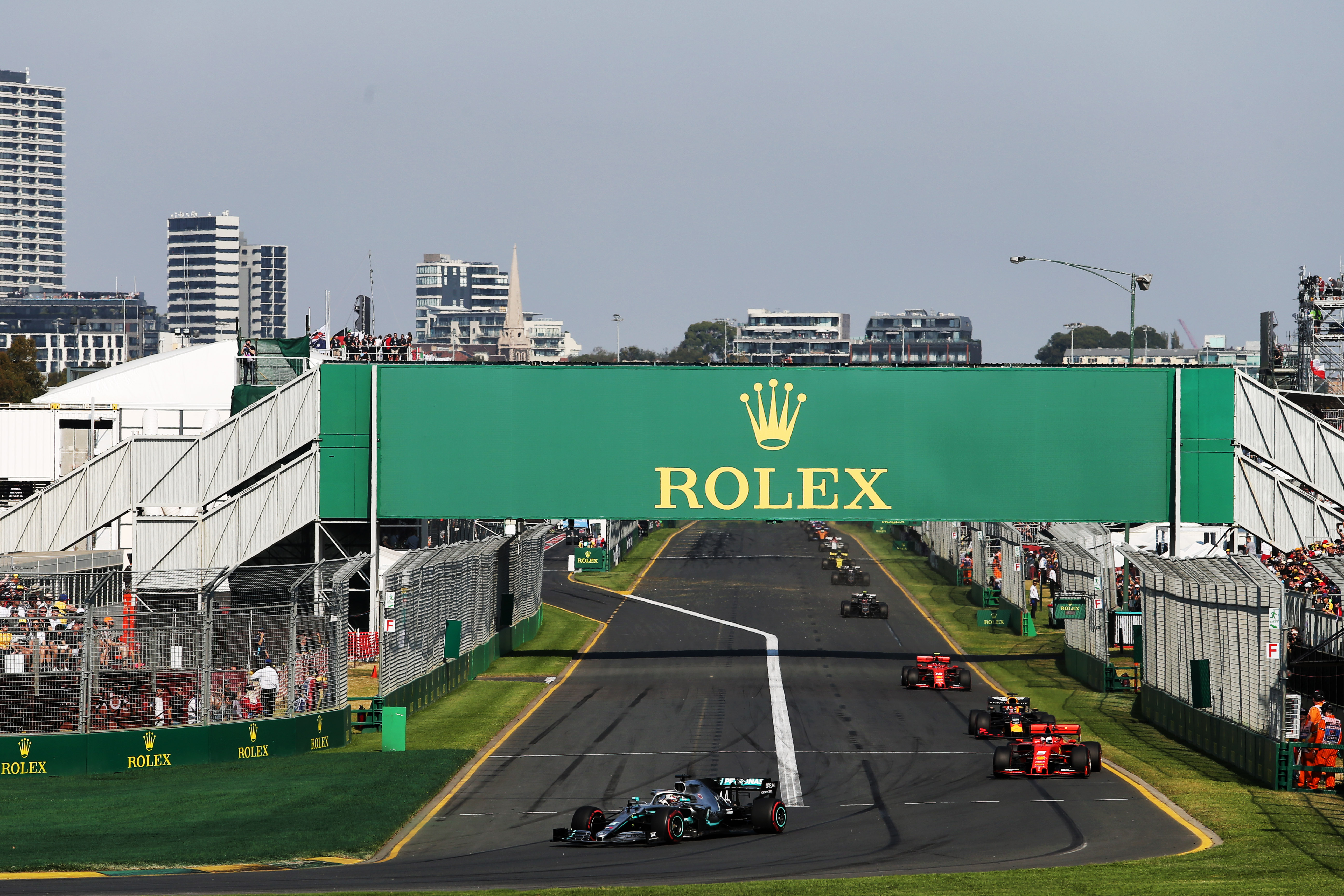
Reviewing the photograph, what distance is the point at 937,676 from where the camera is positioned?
45250 mm

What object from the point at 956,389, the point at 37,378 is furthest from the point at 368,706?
the point at 37,378

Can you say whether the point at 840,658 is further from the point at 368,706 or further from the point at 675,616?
the point at 368,706

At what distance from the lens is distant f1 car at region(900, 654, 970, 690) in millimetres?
45250

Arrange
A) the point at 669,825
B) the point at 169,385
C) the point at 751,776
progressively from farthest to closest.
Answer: the point at 169,385, the point at 751,776, the point at 669,825

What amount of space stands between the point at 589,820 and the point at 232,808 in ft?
23.3

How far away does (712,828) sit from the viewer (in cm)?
2548

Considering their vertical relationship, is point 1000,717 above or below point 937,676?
above

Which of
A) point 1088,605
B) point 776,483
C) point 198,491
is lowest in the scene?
point 1088,605

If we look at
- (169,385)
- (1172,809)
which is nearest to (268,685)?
(1172,809)

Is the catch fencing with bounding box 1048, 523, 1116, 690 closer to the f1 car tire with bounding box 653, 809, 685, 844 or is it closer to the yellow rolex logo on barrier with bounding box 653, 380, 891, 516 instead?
the yellow rolex logo on barrier with bounding box 653, 380, 891, 516

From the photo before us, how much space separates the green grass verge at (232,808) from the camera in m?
24.0

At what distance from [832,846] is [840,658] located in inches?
1185

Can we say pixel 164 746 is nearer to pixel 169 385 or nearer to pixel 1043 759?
pixel 1043 759

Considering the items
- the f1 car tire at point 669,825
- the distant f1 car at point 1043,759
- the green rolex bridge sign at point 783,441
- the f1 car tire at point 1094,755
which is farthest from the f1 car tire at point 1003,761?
the green rolex bridge sign at point 783,441
